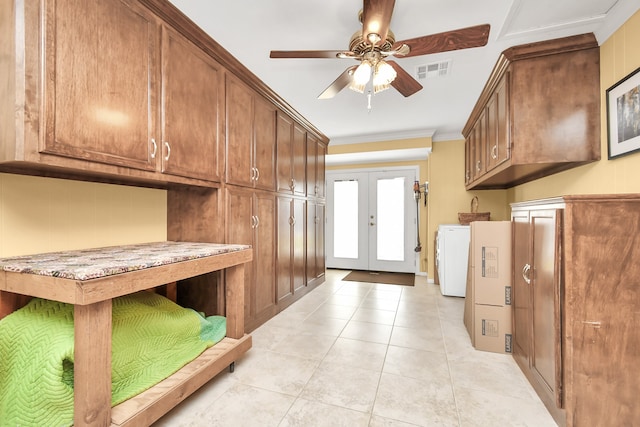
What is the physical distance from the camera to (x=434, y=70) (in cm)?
252

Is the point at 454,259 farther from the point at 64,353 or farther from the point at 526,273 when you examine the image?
the point at 64,353

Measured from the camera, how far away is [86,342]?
3.43 feet

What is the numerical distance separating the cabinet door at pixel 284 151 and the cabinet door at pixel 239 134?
519 millimetres

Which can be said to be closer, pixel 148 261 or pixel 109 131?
pixel 148 261

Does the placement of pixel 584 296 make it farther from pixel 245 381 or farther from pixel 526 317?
pixel 245 381

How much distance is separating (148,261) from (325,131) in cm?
366

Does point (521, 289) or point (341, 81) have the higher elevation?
point (341, 81)

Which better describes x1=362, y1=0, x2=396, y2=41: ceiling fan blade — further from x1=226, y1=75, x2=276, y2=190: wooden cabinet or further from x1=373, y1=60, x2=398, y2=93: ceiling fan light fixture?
x1=226, y1=75, x2=276, y2=190: wooden cabinet

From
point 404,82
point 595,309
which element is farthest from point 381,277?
point 595,309

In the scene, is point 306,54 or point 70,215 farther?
point 306,54

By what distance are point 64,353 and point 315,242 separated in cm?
307

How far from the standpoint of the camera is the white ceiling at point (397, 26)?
5.67ft

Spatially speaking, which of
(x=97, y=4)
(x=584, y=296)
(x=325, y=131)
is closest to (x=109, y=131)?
(x=97, y=4)

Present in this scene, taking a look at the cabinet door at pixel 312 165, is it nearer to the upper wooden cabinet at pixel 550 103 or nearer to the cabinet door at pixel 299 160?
the cabinet door at pixel 299 160
